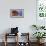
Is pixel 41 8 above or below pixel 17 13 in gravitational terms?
above

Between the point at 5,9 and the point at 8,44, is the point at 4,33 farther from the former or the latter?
the point at 5,9

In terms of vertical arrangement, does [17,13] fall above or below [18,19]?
above

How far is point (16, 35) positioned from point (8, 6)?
4.11 feet

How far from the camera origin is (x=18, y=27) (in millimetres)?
6652

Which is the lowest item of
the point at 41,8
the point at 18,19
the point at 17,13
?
the point at 18,19

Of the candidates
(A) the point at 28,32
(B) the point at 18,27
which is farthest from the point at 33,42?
(B) the point at 18,27

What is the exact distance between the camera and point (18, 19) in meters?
6.64

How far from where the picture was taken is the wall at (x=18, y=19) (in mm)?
6586

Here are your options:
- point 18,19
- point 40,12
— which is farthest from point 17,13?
point 40,12

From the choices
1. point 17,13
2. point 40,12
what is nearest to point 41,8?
point 40,12

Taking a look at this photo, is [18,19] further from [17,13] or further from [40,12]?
[40,12]

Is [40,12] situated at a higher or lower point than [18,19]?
higher

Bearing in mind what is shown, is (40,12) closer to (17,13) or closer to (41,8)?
(41,8)

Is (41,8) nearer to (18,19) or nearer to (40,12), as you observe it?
(40,12)
